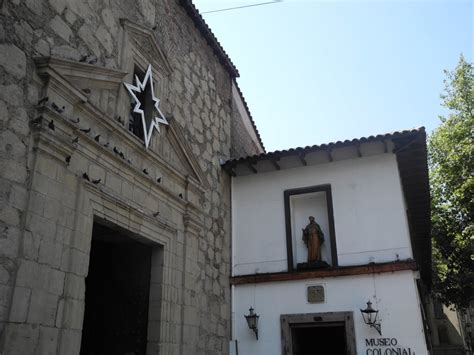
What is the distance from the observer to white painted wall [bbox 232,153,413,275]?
7672 millimetres

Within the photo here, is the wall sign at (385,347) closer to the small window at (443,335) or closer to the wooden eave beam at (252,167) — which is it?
the wooden eave beam at (252,167)

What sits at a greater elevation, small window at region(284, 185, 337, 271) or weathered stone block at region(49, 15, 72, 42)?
weathered stone block at region(49, 15, 72, 42)

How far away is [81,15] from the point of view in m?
5.37

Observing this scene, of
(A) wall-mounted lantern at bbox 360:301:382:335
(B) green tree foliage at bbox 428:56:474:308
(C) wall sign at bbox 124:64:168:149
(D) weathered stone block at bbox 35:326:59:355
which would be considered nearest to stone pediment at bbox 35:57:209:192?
(C) wall sign at bbox 124:64:168:149

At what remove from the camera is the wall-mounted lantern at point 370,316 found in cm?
709

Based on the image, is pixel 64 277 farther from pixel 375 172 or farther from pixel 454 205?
pixel 454 205

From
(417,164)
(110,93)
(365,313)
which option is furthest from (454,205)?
(110,93)

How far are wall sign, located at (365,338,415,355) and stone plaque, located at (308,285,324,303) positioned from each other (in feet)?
3.14

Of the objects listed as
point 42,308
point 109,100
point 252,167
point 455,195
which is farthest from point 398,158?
point 455,195

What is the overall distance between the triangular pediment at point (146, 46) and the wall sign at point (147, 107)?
0.78ft

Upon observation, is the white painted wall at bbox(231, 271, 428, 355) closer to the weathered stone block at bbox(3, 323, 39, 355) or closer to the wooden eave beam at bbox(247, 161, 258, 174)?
the wooden eave beam at bbox(247, 161, 258, 174)

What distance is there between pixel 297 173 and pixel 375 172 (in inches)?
55.4

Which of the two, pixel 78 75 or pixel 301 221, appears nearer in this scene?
pixel 78 75

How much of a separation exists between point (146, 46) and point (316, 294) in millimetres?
4704
